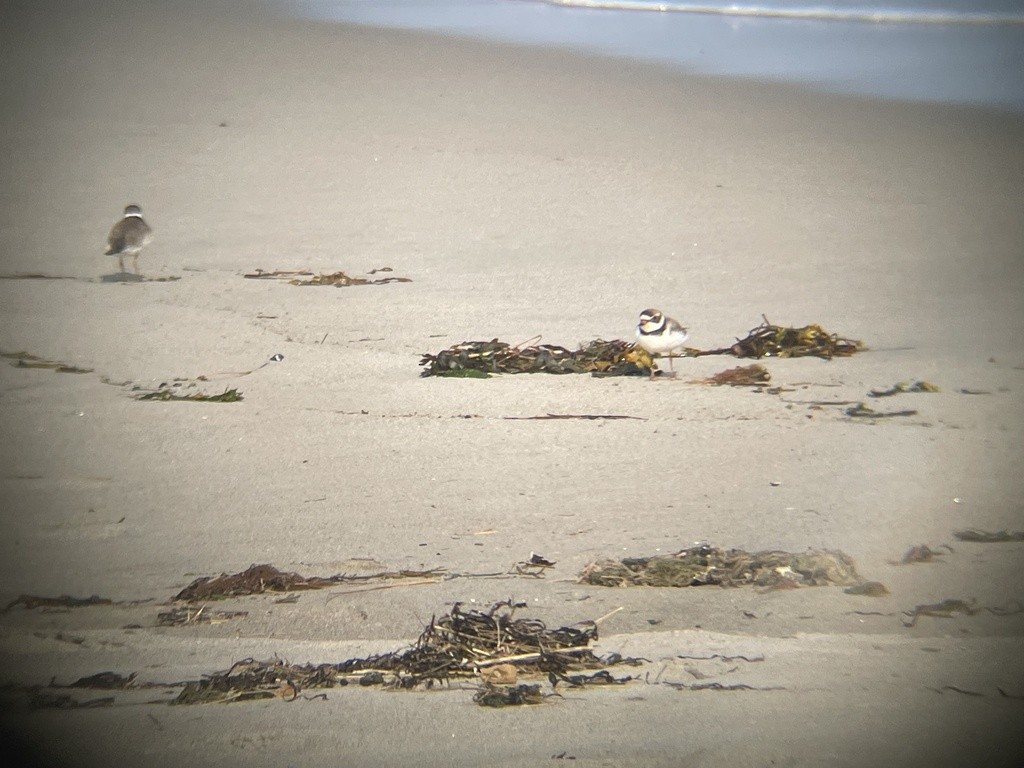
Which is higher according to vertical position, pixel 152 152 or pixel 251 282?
pixel 152 152

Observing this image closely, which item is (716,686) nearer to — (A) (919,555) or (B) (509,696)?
(B) (509,696)

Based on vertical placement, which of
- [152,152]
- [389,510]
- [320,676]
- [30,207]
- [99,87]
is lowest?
[320,676]

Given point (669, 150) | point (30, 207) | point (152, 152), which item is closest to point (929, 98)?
point (669, 150)

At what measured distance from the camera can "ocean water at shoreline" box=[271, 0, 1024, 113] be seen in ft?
32.8

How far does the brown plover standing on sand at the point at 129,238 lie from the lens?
570 centimetres

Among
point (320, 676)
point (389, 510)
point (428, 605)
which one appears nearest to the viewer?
point (320, 676)

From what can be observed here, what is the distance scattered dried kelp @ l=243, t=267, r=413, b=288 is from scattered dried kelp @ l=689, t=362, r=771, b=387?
1.90 m

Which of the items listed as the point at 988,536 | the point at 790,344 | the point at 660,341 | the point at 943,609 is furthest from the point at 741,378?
the point at 943,609

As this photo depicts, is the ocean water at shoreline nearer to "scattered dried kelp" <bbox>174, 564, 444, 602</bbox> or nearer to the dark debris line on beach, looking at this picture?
the dark debris line on beach

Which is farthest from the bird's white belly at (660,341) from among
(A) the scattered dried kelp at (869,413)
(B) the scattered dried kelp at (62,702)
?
(B) the scattered dried kelp at (62,702)

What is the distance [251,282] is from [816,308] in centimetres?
291

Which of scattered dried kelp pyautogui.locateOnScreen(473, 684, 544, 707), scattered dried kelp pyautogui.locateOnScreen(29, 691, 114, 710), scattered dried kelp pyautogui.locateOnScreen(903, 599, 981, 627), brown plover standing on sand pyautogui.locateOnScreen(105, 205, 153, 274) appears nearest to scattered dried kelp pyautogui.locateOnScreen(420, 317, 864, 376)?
scattered dried kelp pyautogui.locateOnScreen(903, 599, 981, 627)

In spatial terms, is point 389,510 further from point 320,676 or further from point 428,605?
point 320,676

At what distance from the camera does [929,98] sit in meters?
9.29
